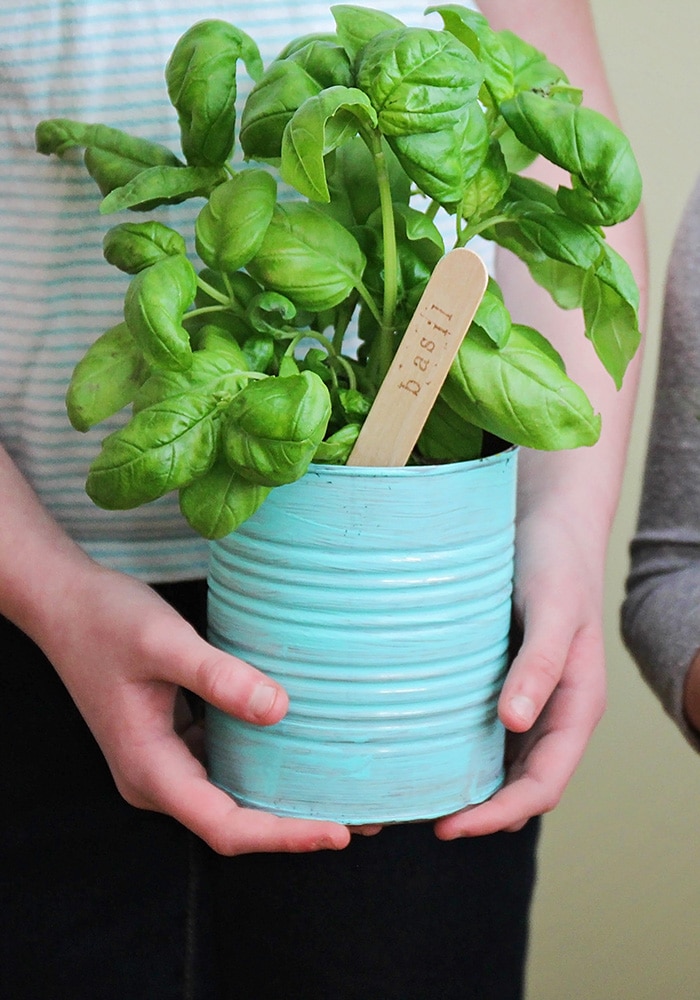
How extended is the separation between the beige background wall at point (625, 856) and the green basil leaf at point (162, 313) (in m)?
1.08

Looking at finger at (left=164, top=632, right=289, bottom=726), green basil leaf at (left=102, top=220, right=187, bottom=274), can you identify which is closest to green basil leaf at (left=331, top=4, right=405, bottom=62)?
green basil leaf at (left=102, top=220, right=187, bottom=274)

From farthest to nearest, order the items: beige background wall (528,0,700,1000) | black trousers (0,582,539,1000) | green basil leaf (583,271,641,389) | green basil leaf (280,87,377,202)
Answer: beige background wall (528,0,700,1000) < black trousers (0,582,539,1000) < green basil leaf (583,271,641,389) < green basil leaf (280,87,377,202)

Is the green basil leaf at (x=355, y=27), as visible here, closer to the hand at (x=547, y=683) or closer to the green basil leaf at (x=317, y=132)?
the green basil leaf at (x=317, y=132)

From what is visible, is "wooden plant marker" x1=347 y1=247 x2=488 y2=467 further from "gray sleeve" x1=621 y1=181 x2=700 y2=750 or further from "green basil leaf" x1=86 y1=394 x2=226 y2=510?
"gray sleeve" x1=621 y1=181 x2=700 y2=750

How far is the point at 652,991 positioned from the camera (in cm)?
156

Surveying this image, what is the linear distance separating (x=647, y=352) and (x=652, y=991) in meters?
0.86

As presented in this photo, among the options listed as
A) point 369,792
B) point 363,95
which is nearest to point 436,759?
point 369,792

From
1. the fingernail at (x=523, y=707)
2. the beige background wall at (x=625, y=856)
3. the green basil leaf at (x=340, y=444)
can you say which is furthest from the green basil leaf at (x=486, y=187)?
the beige background wall at (x=625, y=856)

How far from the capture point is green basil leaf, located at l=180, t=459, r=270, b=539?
451 millimetres

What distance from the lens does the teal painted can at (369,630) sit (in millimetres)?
472

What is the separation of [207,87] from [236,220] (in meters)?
0.06

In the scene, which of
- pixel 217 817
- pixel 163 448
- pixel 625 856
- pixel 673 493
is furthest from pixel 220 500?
pixel 625 856

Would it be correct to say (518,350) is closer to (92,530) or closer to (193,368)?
(193,368)

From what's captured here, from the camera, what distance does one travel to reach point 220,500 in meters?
0.45
